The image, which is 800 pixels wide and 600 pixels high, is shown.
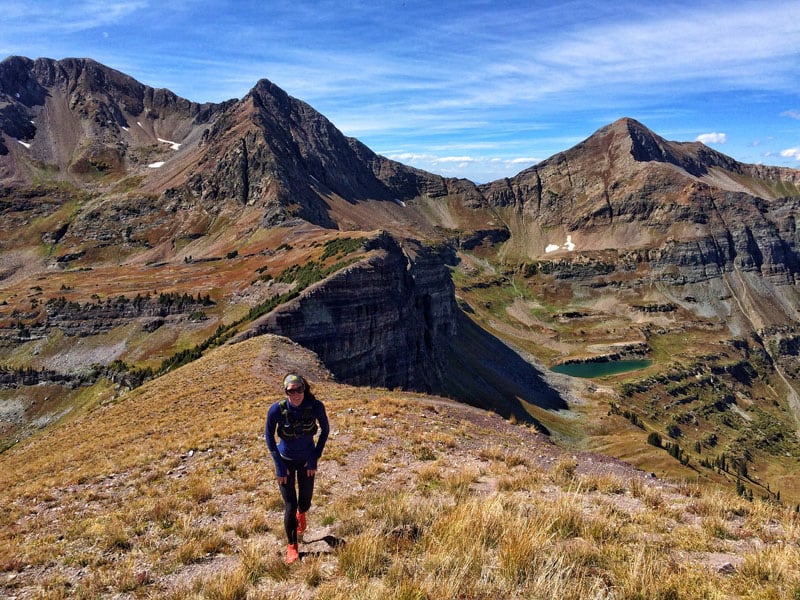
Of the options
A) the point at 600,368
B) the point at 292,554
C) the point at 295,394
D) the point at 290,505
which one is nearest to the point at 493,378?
the point at 600,368

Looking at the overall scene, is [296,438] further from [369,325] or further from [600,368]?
[600,368]

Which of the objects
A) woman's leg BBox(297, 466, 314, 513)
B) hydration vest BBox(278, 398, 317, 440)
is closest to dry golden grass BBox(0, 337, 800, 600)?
woman's leg BBox(297, 466, 314, 513)

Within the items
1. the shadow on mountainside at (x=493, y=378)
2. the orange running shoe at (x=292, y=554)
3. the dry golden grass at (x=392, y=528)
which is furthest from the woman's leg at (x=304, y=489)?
the shadow on mountainside at (x=493, y=378)

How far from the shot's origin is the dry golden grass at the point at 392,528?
733 centimetres

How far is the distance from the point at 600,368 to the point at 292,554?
188879mm

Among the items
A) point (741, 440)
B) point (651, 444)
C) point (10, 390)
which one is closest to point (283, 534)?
point (10, 390)

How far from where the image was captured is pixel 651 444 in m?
97.0

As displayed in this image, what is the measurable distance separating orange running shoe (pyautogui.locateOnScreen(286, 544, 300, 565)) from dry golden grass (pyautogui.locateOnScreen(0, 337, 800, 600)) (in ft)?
0.64

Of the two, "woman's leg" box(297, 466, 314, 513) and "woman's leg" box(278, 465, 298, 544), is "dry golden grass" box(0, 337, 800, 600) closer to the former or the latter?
"woman's leg" box(278, 465, 298, 544)

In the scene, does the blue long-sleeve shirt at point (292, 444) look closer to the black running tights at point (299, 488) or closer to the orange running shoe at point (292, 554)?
the black running tights at point (299, 488)

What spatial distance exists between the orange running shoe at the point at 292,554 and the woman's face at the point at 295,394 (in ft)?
9.45

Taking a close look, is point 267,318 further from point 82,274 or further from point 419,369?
point 82,274

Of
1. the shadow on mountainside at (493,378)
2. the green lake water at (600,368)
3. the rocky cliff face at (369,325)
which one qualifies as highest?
the rocky cliff face at (369,325)

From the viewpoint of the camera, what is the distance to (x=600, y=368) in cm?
17950
